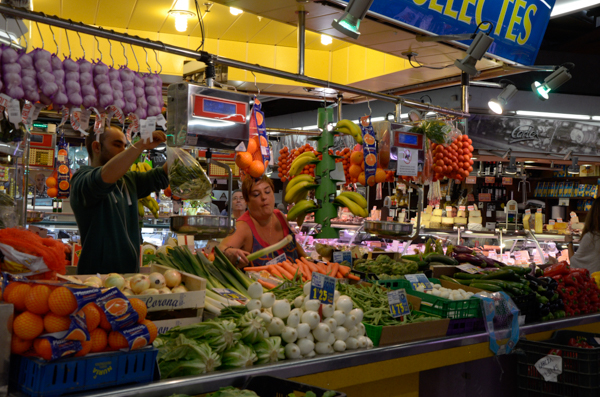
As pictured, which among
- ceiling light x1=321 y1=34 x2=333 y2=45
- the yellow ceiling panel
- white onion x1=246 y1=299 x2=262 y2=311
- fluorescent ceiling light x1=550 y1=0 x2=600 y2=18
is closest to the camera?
white onion x1=246 y1=299 x2=262 y2=311

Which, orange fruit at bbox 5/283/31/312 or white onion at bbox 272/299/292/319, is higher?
orange fruit at bbox 5/283/31/312

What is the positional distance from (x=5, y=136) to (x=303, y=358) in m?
1.90

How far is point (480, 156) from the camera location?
10.8 metres

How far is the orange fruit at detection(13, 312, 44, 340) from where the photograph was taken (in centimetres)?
172

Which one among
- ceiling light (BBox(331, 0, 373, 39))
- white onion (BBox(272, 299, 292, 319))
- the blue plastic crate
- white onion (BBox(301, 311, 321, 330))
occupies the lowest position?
the blue plastic crate

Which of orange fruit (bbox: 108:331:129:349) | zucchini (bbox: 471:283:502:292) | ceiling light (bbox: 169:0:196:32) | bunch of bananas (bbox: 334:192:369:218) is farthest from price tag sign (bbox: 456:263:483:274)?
ceiling light (bbox: 169:0:196:32)

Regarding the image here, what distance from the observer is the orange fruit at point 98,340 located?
178 centimetres

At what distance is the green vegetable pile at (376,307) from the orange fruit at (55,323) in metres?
1.43

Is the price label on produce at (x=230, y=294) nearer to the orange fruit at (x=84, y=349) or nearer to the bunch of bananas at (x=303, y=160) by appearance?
the orange fruit at (x=84, y=349)

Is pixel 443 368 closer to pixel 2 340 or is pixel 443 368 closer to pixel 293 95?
pixel 2 340

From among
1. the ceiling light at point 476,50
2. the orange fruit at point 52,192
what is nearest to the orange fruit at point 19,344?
the ceiling light at point 476,50

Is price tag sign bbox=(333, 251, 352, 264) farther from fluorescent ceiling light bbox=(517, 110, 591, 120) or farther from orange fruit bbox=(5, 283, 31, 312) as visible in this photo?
fluorescent ceiling light bbox=(517, 110, 591, 120)

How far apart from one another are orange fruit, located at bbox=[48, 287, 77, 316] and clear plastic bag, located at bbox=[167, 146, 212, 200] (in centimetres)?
107

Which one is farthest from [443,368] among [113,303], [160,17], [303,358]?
[160,17]
